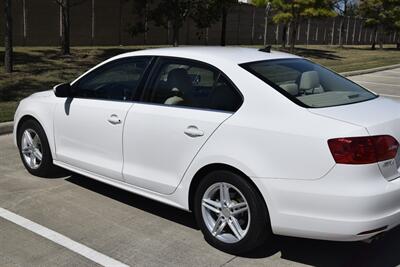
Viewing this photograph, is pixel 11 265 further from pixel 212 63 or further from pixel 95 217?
pixel 212 63

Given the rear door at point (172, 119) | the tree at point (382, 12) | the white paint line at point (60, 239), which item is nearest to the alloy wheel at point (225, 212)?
the rear door at point (172, 119)

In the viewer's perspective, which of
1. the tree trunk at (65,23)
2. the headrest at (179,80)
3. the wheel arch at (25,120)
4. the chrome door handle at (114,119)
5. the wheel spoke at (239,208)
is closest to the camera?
the wheel spoke at (239,208)

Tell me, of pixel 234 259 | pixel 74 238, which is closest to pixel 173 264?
pixel 234 259

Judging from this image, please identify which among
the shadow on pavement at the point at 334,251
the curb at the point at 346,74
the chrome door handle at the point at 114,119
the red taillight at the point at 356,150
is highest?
the red taillight at the point at 356,150

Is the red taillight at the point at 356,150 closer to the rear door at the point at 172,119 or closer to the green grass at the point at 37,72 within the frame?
the rear door at the point at 172,119

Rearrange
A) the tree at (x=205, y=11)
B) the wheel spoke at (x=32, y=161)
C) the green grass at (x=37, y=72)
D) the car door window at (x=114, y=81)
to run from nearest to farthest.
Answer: the car door window at (x=114, y=81)
the wheel spoke at (x=32, y=161)
the green grass at (x=37, y=72)
the tree at (x=205, y=11)

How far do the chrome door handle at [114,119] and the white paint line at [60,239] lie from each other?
1.10 meters

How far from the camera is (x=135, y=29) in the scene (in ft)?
72.2

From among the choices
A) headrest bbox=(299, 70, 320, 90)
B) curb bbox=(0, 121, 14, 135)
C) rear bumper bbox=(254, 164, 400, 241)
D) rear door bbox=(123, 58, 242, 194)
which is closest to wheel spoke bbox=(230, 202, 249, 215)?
rear bumper bbox=(254, 164, 400, 241)

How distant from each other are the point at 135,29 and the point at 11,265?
18.9m

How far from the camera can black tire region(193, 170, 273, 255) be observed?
153 inches

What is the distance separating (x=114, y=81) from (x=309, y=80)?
6.31ft

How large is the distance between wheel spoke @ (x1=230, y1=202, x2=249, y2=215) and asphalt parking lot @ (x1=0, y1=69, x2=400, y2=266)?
0.37m

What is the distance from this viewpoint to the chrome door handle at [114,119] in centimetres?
483
